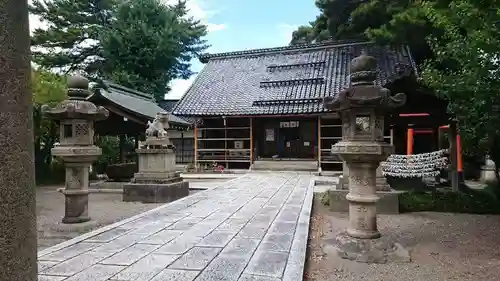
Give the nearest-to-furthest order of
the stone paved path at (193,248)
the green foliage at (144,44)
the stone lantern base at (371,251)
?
the stone paved path at (193,248)
the stone lantern base at (371,251)
the green foliage at (144,44)

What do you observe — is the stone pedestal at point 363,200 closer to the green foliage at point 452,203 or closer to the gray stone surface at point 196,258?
the gray stone surface at point 196,258

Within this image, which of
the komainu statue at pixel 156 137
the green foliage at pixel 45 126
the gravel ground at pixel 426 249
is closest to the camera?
the gravel ground at pixel 426 249

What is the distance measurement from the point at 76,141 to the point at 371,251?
5.33 metres

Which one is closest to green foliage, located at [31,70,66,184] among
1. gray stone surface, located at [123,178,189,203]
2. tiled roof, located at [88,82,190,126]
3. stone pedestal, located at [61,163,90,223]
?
tiled roof, located at [88,82,190,126]

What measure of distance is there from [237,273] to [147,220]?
3237mm

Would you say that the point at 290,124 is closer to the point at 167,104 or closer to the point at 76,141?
the point at 167,104

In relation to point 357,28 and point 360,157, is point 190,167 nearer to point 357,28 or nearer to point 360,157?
point 357,28

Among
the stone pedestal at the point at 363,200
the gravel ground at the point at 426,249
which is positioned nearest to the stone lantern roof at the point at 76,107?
the gravel ground at the point at 426,249

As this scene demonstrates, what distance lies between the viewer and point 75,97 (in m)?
6.50

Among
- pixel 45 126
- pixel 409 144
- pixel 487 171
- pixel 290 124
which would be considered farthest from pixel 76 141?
pixel 487 171

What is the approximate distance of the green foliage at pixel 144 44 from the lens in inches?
953

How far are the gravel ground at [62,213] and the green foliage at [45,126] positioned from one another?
7.53ft

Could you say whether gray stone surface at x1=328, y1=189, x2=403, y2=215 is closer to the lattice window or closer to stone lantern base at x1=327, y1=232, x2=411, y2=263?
stone lantern base at x1=327, y1=232, x2=411, y2=263

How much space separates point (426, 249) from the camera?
5.12 meters
